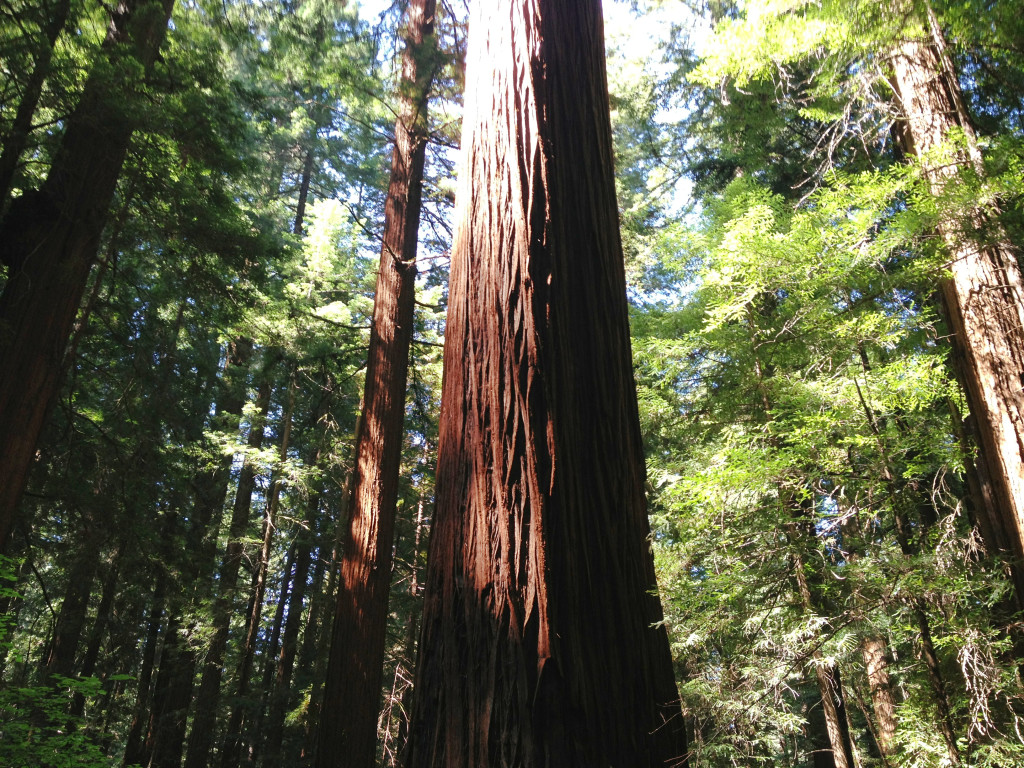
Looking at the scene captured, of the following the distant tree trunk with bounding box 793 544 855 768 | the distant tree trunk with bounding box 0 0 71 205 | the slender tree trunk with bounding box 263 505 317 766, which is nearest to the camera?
the distant tree trunk with bounding box 793 544 855 768

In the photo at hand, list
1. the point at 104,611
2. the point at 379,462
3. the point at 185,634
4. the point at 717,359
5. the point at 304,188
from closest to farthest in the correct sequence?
the point at 379,462 → the point at 717,359 → the point at 104,611 → the point at 185,634 → the point at 304,188

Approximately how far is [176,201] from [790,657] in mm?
7015

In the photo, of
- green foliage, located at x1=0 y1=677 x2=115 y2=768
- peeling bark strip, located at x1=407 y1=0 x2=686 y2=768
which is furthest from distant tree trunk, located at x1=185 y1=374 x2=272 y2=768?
peeling bark strip, located at x1=407 y1=0 x2=686 y2=768

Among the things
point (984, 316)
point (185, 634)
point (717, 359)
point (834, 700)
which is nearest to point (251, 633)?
point (185, 634)

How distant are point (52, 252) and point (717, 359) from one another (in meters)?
6.77

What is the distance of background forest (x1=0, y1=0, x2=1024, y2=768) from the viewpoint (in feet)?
13.7

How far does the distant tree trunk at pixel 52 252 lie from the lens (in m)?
5.22

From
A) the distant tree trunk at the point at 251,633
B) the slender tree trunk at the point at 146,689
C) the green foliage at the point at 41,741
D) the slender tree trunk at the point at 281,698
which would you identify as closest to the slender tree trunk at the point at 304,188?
the distant tree trunk at the point at 251,633

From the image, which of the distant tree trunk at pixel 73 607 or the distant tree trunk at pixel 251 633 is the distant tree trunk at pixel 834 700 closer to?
A: the distant tree trunk at pixel 73 607

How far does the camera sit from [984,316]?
4562mm

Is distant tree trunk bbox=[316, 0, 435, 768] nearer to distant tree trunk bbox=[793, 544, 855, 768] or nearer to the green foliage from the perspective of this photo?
the green foliage

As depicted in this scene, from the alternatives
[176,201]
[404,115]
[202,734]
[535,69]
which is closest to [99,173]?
[176,201]

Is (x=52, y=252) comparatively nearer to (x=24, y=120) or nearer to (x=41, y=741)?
(x=24, y=120)

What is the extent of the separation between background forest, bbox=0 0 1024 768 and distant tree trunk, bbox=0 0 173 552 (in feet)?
0.22
